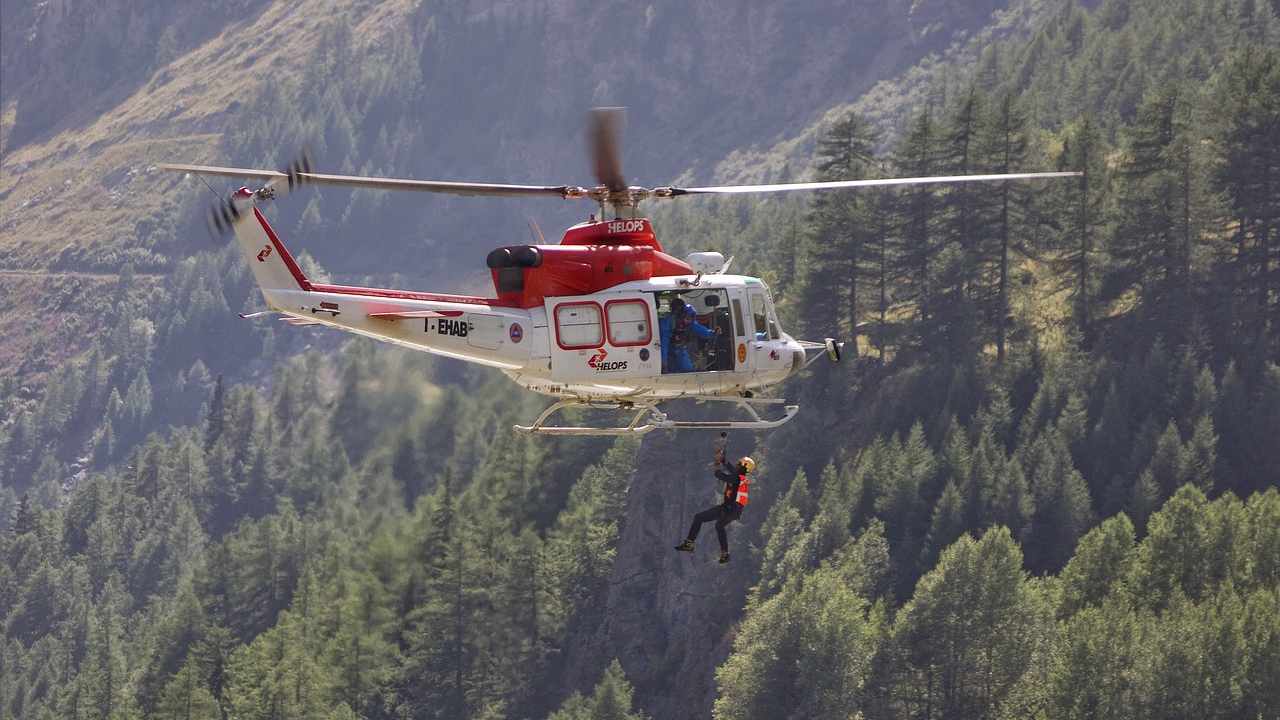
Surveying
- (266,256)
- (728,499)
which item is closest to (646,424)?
(728,499)

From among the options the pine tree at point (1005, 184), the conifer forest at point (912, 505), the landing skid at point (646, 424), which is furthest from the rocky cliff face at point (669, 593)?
the landing skid at point (646, 424)

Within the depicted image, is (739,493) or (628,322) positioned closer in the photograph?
→ (628,322)

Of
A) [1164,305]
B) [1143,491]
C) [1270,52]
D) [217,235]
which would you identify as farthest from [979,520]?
[217,235]

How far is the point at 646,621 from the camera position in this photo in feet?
385

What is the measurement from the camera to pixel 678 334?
4094cm

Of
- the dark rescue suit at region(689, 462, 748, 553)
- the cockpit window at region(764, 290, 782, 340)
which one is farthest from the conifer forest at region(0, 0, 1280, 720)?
the cockpit window at region(764, 290, 782, 340)

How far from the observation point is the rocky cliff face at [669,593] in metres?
111

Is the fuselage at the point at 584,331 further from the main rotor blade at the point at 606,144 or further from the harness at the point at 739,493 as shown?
the main rotor blade at the point at 606,144

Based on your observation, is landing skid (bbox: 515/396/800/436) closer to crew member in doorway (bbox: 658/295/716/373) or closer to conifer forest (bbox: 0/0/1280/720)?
crew member in doorway (bbox: 658/295/716/373)

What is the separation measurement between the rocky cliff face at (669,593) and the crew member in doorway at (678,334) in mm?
68245

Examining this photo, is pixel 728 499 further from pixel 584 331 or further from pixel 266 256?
pixel 266 256

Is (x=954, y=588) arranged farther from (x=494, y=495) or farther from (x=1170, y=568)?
(x=494, y=495)

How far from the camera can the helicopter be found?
39.5 m

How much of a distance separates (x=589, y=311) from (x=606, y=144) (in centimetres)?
375
